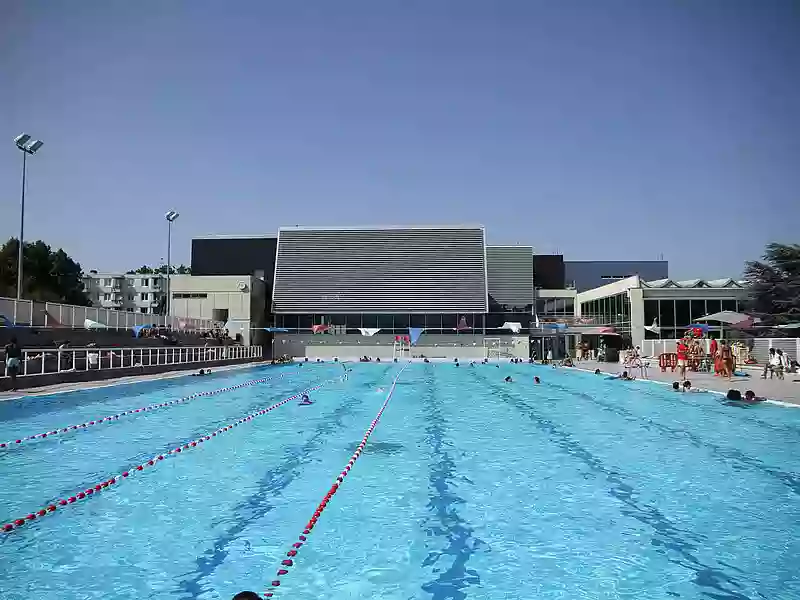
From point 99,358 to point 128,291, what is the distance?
65779 mm

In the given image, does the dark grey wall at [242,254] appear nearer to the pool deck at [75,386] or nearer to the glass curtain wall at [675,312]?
the glass curtain wall at [675,312]

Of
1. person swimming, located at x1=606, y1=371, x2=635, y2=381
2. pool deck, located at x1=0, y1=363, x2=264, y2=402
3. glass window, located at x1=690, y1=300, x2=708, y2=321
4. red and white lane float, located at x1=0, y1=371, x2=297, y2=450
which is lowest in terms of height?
red and white lane float, located at x1=0, y1=371, x2=297, y2=450

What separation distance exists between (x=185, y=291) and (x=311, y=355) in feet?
33.9

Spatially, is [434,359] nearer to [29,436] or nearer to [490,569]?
[29,436]

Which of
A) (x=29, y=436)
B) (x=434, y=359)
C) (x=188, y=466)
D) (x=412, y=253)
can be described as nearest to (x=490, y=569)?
(x=188, y=466)

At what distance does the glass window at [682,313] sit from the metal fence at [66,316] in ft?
93.8

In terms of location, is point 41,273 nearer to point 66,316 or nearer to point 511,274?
A: point 66,316

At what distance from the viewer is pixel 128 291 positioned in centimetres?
8075

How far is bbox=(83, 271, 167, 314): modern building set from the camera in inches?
3142

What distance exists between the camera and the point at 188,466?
28.8 ft

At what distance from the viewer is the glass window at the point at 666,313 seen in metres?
37.2

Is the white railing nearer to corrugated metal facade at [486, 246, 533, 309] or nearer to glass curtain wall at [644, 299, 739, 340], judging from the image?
glass curtain wall at [644, 299, 739, 340]

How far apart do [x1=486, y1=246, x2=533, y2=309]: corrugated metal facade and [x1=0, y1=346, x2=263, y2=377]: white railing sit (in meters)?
30.0

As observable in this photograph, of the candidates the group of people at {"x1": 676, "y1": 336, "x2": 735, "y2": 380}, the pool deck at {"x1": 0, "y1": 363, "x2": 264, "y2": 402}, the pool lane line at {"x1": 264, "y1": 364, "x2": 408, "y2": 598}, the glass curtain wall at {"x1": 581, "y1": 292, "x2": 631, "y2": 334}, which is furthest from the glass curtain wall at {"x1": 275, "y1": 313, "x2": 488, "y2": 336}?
the pool lane line at {"x1": 264, "y1": 364, "x2": 408, "y2": 598}
